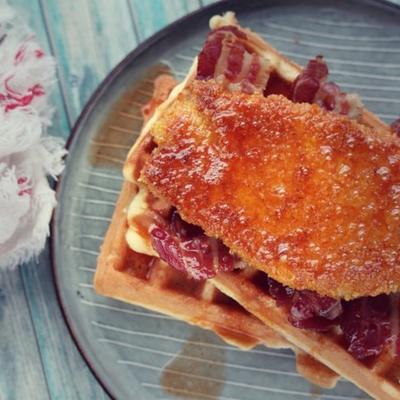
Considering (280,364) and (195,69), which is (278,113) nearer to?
(195,69)

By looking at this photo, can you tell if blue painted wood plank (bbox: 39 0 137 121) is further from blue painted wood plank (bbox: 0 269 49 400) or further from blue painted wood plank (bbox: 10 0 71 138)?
blue painted wood plank (bbox: 0 269 49 400)

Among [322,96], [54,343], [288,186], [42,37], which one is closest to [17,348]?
[54,343]

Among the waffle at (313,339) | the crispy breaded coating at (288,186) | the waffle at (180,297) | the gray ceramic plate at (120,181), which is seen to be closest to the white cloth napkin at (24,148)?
the gray ceramic plate at (120,181)

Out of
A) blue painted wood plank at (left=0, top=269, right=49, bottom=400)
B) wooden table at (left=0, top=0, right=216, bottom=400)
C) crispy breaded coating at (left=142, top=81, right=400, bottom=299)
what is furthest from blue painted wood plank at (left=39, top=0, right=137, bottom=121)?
crispy breaded coating at (left=142, top=81, right=400, bottom=299)

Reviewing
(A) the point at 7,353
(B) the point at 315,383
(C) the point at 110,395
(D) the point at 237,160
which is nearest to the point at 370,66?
(D) the point at 237,160

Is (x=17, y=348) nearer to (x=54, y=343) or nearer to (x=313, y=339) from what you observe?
(x=54, y=343)

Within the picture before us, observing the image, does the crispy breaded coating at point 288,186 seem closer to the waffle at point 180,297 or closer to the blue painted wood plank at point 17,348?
the waffle at point 180,297
